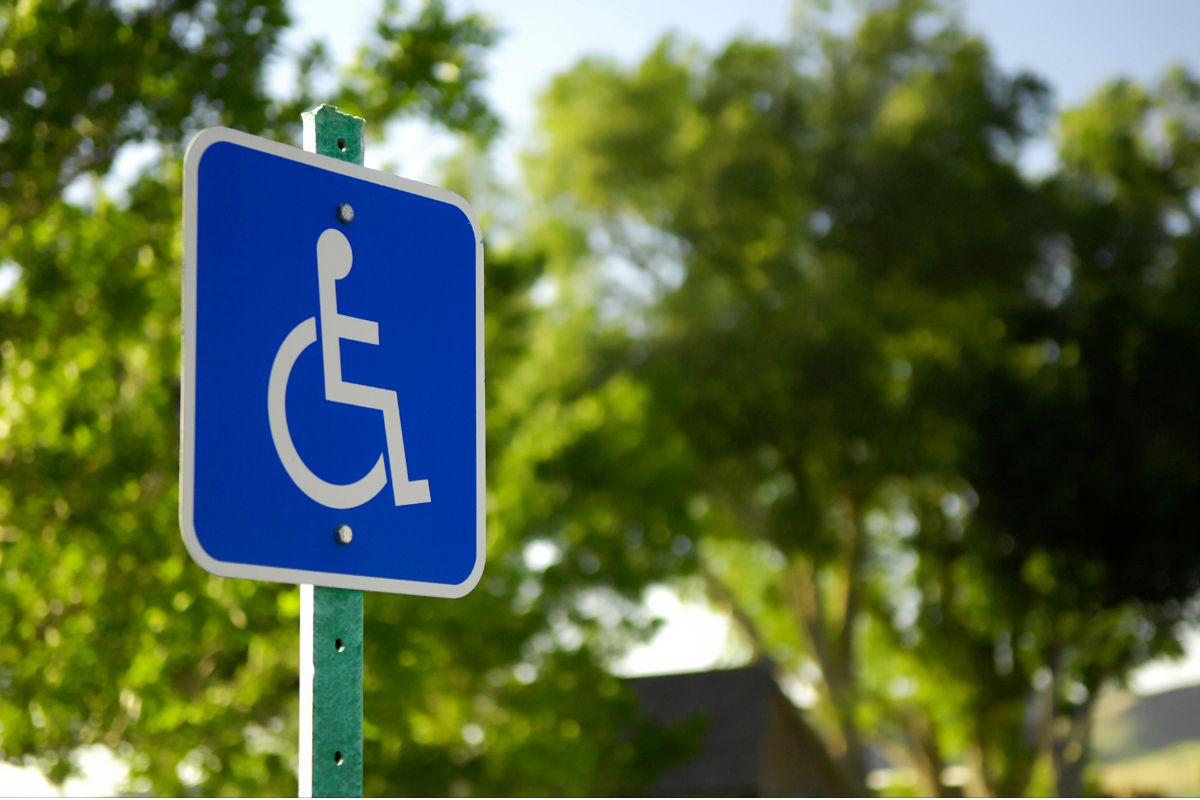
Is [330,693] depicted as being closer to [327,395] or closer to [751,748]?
[327,395]

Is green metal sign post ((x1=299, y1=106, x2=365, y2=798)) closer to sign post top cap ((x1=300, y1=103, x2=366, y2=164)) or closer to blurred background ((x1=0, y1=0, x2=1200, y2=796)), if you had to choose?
sign post top cap ((x1=300, y1=103, x2=366, y2=164))

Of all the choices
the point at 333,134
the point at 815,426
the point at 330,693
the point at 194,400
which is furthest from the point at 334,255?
the point at 815,426

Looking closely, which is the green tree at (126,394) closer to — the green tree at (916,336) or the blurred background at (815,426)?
the blurred background at (815,426)

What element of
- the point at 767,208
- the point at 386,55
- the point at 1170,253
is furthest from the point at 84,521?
the point at 1170,253

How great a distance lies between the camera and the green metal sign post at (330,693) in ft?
6.08

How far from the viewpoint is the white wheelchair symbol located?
1.96 m

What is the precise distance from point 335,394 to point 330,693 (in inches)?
19.7

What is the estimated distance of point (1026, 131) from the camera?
2761 centimetres

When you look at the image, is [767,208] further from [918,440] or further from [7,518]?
[7,518]

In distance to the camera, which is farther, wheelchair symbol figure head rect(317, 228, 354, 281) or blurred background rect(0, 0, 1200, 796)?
blurred background rect(0, 0, 1200, 796)

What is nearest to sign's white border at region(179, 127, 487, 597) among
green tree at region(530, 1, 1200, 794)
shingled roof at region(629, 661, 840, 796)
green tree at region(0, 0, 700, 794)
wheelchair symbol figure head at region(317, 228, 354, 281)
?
wheelchair symbol figure head at region(317, 228, 354, 281)

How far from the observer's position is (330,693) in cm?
189

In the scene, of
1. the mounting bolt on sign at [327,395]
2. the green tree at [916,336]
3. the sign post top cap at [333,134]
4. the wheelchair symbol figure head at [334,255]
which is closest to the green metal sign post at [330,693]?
the mounting bolt on sign at [327,395]

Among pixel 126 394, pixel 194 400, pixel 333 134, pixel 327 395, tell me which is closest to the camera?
pixel 194 400
